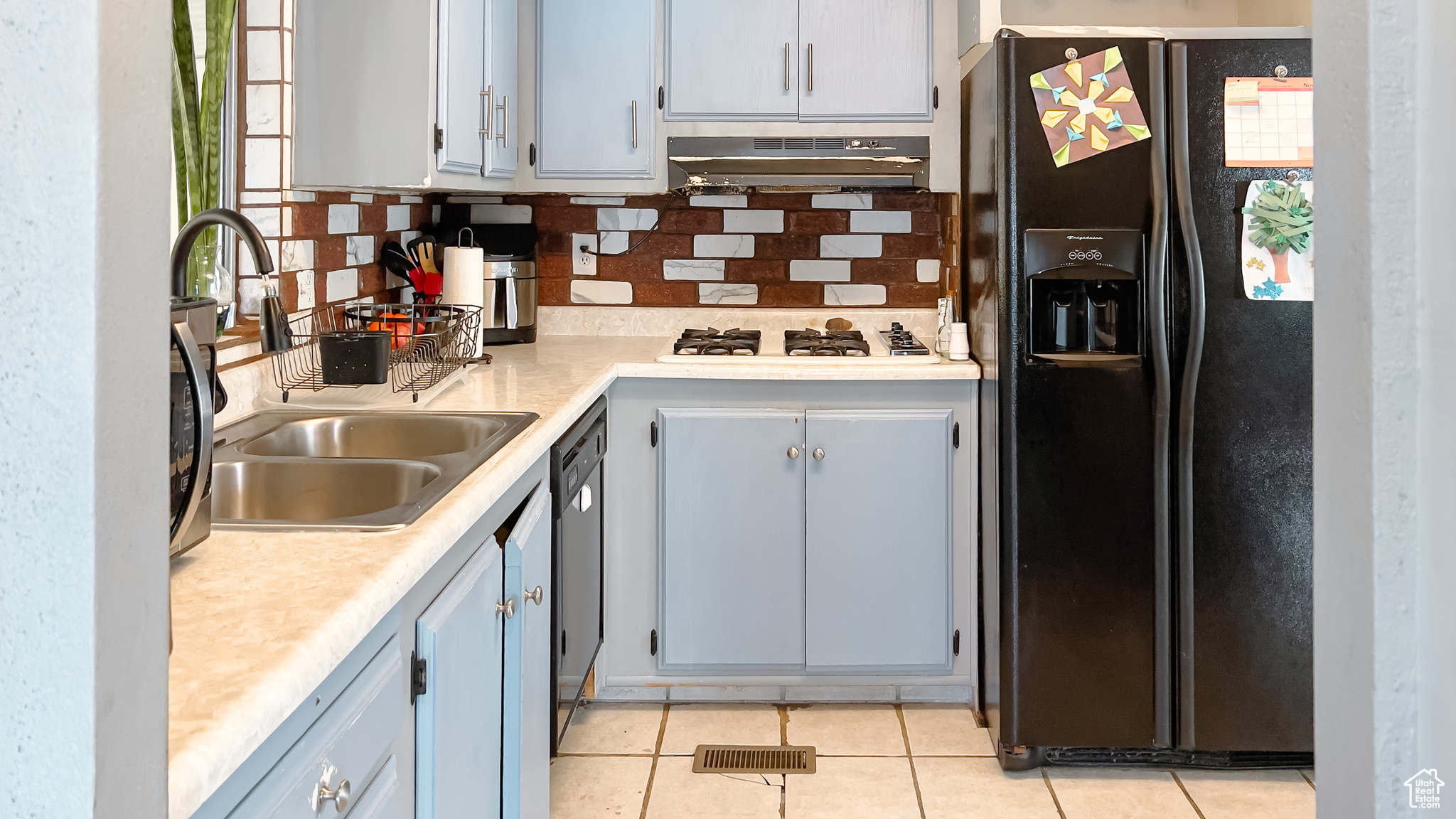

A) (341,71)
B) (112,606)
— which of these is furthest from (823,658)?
(112,606)

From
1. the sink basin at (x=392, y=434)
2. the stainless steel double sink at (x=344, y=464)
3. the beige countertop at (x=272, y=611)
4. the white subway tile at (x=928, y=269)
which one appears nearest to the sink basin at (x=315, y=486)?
the stainless steel double sink at (x=344, y=464)

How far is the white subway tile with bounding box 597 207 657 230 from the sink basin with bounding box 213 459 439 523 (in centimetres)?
193

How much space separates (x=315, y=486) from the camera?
69.0 inches

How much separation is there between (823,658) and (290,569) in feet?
6.44

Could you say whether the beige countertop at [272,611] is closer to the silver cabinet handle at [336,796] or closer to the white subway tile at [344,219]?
the silver cabinet handle at [336,796]

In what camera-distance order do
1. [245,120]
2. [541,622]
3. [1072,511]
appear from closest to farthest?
[541,622], [245,120], [1072,511]

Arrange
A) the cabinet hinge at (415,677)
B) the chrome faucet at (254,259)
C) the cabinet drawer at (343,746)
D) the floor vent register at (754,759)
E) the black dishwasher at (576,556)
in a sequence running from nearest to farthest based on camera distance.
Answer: the cabinet drawer at (343,746) < the chrome faucet at (254,259) < the cabinet hinge at (415,677) < the black dishwasher at (576,556) < the floor vent register at (754,759)

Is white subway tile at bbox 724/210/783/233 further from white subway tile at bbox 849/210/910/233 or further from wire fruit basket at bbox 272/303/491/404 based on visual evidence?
wire fruit basket at bbox 272/303/491/404

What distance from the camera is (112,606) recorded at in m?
0.56

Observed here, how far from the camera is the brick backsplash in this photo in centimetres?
352

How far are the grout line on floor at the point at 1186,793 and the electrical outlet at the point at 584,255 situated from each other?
2105mm

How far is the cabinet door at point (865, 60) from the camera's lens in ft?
10.1

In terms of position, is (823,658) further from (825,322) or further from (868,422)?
(825,322)

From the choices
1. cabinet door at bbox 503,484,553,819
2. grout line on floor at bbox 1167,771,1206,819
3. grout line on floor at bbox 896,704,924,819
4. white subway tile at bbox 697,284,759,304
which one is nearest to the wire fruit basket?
cabinet door at bbox 503,484,553,819
